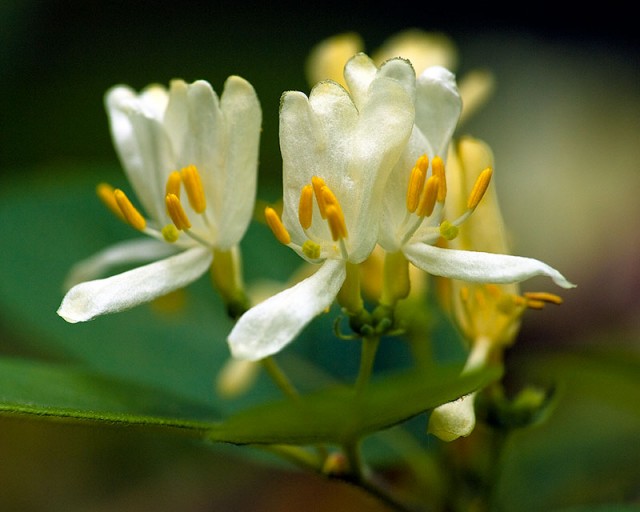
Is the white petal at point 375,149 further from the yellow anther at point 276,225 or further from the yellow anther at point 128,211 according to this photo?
the yellow anther at point 128,211

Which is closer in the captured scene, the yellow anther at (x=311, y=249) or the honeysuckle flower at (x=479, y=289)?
the yellow anther at (x=311, y=249)

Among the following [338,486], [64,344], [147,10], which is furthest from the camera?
[147,10]

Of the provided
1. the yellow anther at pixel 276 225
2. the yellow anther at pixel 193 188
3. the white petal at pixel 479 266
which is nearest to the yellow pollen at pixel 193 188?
the yellow anther at pixel 193 188

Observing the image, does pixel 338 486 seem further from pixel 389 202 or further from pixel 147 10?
pixel 147 10

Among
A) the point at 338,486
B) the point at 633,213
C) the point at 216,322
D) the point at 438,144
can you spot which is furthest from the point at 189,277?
the point at 633,213

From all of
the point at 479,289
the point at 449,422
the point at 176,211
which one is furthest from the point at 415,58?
Answer: the point at 449,422

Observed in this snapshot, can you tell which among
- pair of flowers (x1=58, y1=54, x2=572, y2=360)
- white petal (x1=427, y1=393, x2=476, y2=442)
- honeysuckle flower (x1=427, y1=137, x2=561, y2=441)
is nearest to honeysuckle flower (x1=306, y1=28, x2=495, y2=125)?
honeysuckle flower (x1=427, y1=137, x2=561, y2=441)

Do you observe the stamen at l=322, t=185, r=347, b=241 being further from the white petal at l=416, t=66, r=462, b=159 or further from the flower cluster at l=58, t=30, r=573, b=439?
the white petal at l=416, t=66, r=462, b=159
